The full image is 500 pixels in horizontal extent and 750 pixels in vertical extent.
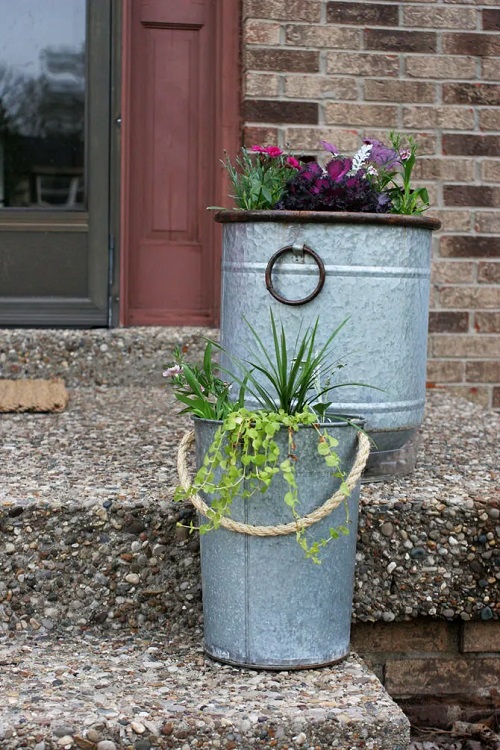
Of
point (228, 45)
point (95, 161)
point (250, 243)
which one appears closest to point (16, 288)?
point (95, 161)

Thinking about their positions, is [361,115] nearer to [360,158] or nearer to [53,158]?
[53,158]

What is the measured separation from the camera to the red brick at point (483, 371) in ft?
12.2

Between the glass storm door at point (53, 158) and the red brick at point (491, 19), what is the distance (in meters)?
1.41

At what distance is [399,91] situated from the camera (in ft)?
11.7

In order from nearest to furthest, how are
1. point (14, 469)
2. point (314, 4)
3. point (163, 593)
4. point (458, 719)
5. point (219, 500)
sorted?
point (219, 500) < point (163, 593) < point (458, 719) < point (14, 469) < point (314, 4)

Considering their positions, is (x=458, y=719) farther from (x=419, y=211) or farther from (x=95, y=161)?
(x=95, y=161)

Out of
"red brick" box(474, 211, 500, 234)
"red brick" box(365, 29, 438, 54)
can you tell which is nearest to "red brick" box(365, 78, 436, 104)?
"red brick" box(365, 29, 438, 54)

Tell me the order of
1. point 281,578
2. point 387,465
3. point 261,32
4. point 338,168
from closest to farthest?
point 281,578 < point 338,168 < point 387,465 < point 261,32

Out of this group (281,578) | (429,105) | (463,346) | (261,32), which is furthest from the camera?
(463,346)

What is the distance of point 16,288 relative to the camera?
147 inches

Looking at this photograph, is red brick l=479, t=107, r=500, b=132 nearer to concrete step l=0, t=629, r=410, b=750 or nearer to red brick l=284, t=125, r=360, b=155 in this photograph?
red brick l=284, t=125, r=360, b=155

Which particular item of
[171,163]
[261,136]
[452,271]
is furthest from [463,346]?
[171,163]

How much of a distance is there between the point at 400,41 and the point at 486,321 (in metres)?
1.09

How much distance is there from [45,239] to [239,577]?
2341 mm
